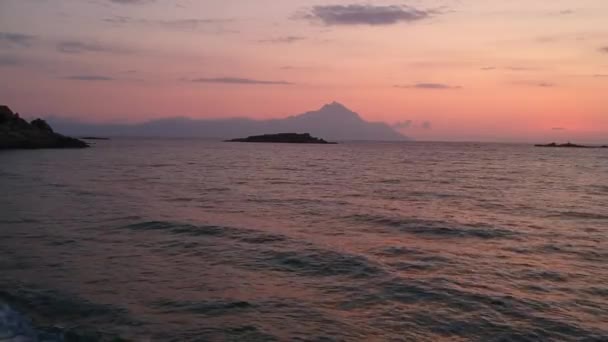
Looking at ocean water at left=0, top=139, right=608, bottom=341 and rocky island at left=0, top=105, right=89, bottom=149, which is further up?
rocky island at left=0, top=105, right=89, bottom=149

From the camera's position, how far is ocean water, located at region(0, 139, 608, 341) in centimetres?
988

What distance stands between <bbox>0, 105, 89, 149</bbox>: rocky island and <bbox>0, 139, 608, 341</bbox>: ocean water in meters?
75.9

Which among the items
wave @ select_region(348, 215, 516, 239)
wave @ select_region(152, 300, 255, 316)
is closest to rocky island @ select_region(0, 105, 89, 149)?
wave @ select_region(348, 215, 516, 239)

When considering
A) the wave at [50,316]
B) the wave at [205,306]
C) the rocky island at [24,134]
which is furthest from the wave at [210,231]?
the rocky island at [24,134]

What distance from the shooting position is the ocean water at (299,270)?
988 centimetres

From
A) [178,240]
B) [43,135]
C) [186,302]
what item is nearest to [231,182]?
[178,240]

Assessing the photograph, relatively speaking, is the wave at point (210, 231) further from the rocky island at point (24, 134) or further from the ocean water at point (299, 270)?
the rocky island at point (24, 134)

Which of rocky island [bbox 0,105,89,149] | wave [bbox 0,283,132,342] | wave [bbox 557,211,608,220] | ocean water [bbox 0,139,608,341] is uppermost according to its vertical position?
rocky island [bbox 0,105,89,149]

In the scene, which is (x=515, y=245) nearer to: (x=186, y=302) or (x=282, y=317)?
(x=282, y=317)

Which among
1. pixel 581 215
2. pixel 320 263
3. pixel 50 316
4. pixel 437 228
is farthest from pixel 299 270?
pixel 581 215

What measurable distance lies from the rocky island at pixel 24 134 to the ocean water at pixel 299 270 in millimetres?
75884

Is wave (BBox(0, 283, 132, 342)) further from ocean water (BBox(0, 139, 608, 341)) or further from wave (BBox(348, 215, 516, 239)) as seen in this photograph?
wave (BBox(348, 215, 516, 239))

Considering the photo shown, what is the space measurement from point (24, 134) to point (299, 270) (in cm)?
10129

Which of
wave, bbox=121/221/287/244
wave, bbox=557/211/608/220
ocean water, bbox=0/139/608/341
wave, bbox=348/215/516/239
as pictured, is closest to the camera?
ocean water, bbox=0/139/608/341
